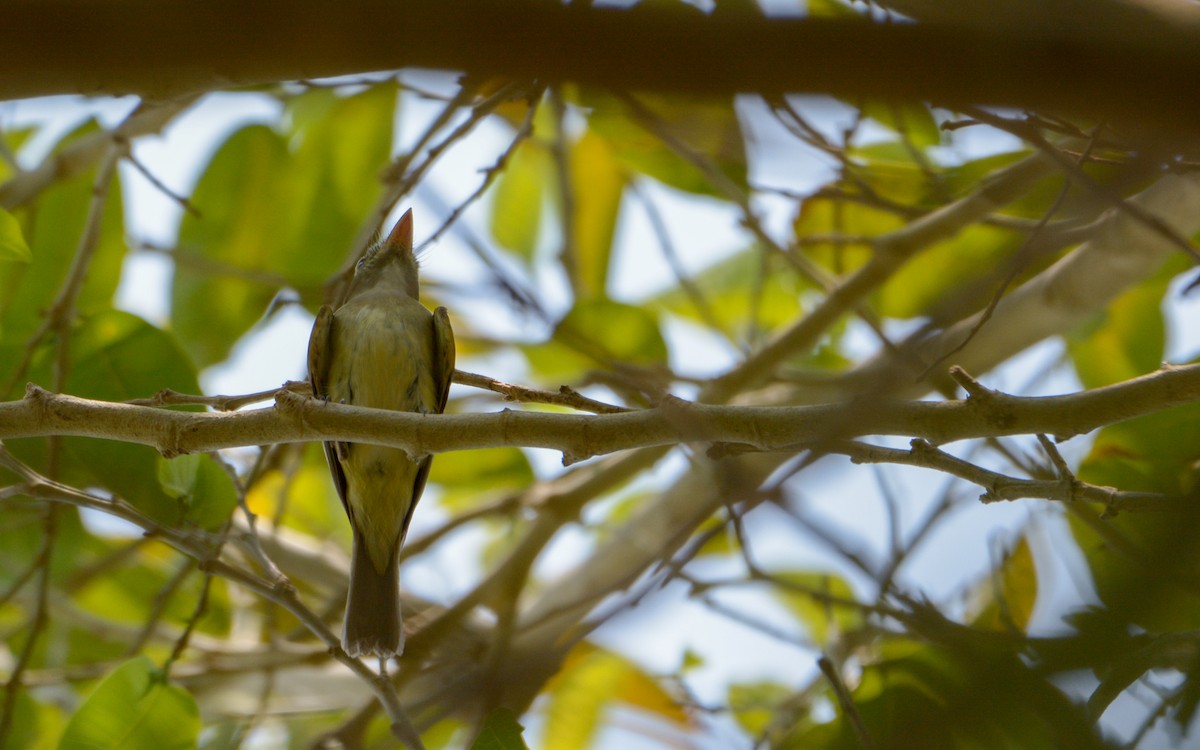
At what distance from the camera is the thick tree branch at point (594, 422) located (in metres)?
2.14

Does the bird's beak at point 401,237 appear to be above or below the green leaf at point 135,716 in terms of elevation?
above

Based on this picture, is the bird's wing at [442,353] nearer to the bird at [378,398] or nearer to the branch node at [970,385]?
the bird at [378,398]

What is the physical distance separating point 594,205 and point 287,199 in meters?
1.63

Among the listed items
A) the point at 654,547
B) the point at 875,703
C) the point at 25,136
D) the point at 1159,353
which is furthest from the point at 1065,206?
the point at 25,136

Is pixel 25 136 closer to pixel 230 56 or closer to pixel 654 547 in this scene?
pixel 654 547

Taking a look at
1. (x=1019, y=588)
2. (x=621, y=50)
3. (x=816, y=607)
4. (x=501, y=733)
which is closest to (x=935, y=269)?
(x=1019, y=588)

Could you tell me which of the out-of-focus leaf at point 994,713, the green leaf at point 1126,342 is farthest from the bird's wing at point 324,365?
the green leaf at point 1126,342

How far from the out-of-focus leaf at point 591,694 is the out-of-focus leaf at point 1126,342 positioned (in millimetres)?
2415

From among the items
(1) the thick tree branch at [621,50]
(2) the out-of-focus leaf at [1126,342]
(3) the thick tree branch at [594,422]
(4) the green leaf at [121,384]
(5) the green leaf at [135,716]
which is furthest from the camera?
(2) the out-of-focus leaf at [1126,342]

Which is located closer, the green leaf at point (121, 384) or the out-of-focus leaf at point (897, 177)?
the green leaf at point (121, 384)

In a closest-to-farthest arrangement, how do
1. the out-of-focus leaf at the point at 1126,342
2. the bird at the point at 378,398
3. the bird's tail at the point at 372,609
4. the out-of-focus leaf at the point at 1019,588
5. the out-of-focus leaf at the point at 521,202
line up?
the out-of-focus leaf at the point at 1019,588 → the bird's tail at the point at 372,609 → the bird at the point at 378,398 → the out-of-focus leaf at the point at 1126,342 → the out-of-focus leaf at the point at 521,202

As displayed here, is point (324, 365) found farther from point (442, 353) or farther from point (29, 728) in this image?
point (29, 728)

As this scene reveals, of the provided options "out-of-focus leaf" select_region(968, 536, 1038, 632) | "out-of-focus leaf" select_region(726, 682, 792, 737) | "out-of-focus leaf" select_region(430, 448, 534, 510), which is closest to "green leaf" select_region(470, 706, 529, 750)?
"out-of-focus leaf" select_region(968, 536, 1038, 632)

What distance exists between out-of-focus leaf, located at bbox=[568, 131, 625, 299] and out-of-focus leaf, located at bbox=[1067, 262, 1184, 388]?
241 cm
